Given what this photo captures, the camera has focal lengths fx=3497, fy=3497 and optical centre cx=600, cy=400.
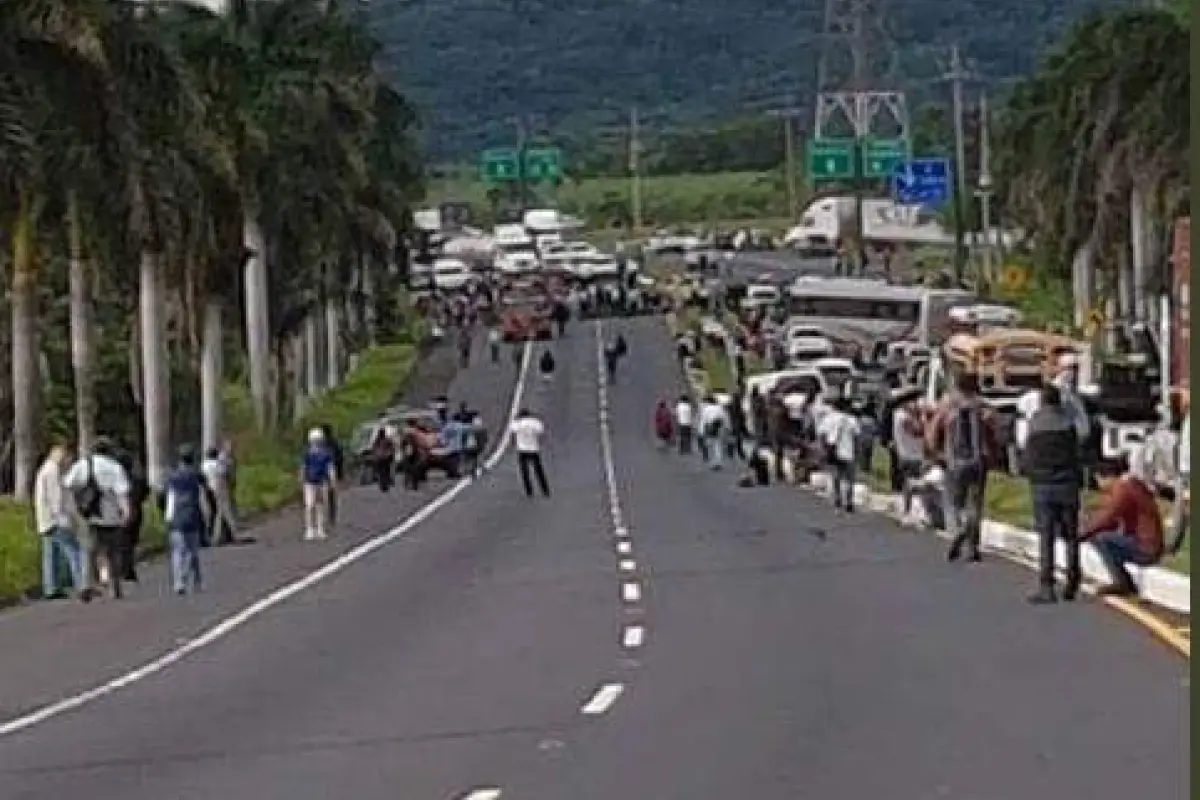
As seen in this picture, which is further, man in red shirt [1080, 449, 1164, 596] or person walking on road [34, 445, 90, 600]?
person walking on road [34, 445, 90, 600]

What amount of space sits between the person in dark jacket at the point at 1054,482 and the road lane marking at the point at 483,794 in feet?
38.7

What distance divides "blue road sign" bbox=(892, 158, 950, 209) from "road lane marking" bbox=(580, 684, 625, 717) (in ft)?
327

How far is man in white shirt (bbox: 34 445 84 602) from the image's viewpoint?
35375mm

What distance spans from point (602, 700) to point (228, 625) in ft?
32.7

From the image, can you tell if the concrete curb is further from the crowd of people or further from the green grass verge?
the green grass verge

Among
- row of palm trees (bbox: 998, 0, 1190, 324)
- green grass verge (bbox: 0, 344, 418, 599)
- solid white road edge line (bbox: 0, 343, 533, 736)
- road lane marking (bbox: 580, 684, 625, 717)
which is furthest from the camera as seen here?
row of palm trees (bbox: 998, 0, 1190, 324)

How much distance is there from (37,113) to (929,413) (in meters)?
13.0

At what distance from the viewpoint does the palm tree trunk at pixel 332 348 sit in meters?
108

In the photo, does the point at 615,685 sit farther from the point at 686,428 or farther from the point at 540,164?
the point at 540,164

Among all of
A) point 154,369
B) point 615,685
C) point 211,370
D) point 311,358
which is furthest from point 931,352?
point 615,685

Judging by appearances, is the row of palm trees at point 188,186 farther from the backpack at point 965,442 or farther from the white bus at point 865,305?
the white bus at point 865,305

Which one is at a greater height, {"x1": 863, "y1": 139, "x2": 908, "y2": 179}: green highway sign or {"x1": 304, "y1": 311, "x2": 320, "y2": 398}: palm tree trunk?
{"x1": 863, "y1": 139, "x2": 908, "y2": 179}: green highway sign

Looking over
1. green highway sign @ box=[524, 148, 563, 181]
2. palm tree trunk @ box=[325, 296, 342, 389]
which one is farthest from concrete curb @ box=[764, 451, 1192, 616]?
green highway sign @ box=[524, 148, 563, 181]

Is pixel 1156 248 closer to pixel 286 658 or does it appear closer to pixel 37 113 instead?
pixel 37 113
